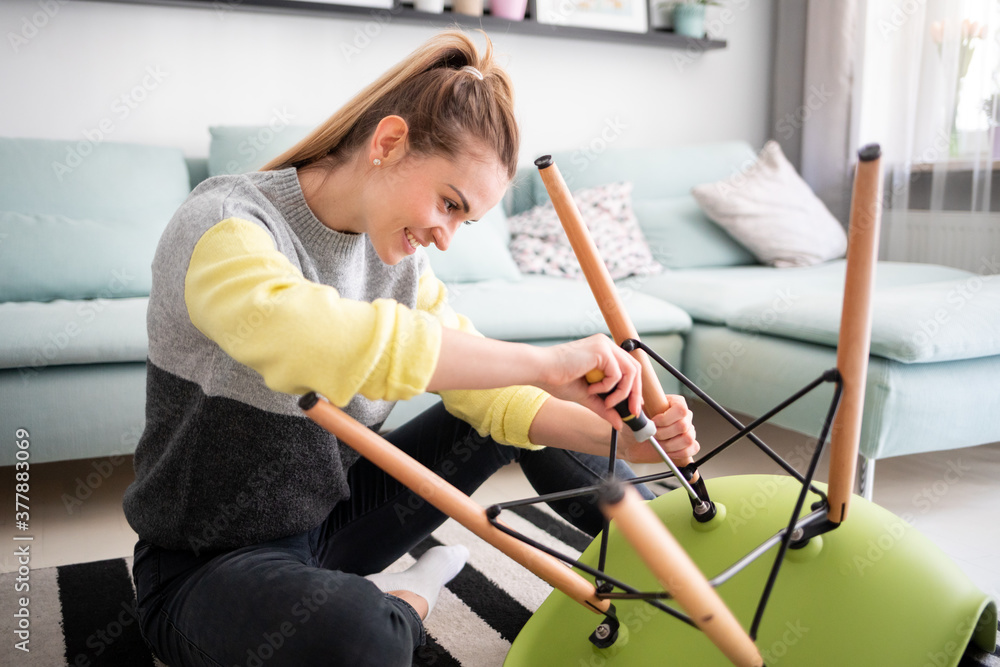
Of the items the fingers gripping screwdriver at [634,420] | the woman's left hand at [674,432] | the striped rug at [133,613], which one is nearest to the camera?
the fingers gripping screwdriver at [634,420]

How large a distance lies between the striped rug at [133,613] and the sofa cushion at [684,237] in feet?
4.63

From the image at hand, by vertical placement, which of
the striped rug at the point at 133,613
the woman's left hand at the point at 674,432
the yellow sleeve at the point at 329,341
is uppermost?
the yellow sleeve at the point at 329,341

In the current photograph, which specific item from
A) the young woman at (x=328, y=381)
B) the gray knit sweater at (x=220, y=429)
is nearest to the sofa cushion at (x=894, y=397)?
the young woman at (x=328, y=381)

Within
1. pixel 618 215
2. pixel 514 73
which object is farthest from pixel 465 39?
pixel 514 73

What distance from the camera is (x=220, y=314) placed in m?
0.72

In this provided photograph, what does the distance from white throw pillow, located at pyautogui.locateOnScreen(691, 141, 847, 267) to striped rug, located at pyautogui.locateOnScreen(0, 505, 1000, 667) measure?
1.51m

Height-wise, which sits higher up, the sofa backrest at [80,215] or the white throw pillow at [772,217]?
the sofa backrest at [80,215]

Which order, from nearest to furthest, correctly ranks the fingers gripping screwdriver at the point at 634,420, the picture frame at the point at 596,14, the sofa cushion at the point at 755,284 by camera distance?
1. the fingers gripping screwdriver at the point at 634,420
2. the sofa cushion at the point at 755,284
3. the picture frame at the point at 596,14

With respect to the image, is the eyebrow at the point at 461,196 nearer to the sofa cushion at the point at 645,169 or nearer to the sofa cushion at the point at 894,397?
the sofa cushion at the point at 894,397

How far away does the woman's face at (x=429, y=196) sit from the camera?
890 millimetres

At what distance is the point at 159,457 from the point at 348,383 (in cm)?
41

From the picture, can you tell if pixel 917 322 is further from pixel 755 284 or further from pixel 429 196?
pixel 429 196

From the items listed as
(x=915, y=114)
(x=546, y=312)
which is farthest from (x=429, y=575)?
(x=915, y=114)

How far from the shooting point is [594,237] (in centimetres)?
253
